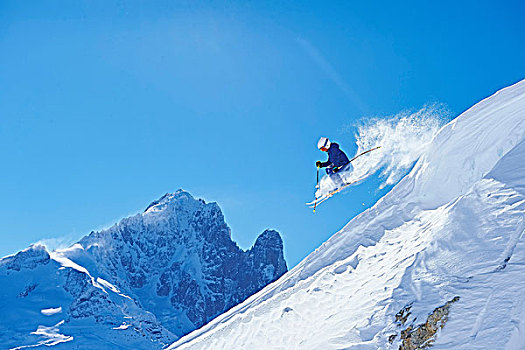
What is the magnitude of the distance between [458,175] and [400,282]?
11.4 feet

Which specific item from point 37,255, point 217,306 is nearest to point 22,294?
point 37,255

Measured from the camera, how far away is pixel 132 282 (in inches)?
7141

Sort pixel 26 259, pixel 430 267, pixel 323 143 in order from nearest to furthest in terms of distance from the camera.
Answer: pixel 430 267 < pixel 323 143 < pixel 26 259

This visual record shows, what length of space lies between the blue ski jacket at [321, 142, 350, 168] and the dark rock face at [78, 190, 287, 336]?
150m

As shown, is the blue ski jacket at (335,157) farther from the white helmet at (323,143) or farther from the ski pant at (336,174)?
the white helmet at (323,143)

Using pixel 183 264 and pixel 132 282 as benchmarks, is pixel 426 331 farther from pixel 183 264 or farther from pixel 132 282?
pixel 183 264

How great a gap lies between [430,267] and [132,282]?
613 ft

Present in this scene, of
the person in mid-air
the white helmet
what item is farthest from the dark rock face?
the white helmet

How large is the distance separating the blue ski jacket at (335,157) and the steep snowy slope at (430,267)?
13.5 feet

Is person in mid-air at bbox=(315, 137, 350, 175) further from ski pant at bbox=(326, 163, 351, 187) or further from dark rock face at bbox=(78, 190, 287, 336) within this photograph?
dark rock face at bbox=(78, 190, 287, 336)

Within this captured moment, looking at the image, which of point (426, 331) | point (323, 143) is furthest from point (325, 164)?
point (426, 331)

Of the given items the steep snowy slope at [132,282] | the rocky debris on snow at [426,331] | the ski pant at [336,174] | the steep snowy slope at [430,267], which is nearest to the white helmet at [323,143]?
the ski pant at [336,174]

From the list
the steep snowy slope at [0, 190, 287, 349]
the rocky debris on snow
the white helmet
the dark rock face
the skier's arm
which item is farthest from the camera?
the dark rock face

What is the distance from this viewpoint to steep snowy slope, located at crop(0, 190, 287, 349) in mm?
129750
